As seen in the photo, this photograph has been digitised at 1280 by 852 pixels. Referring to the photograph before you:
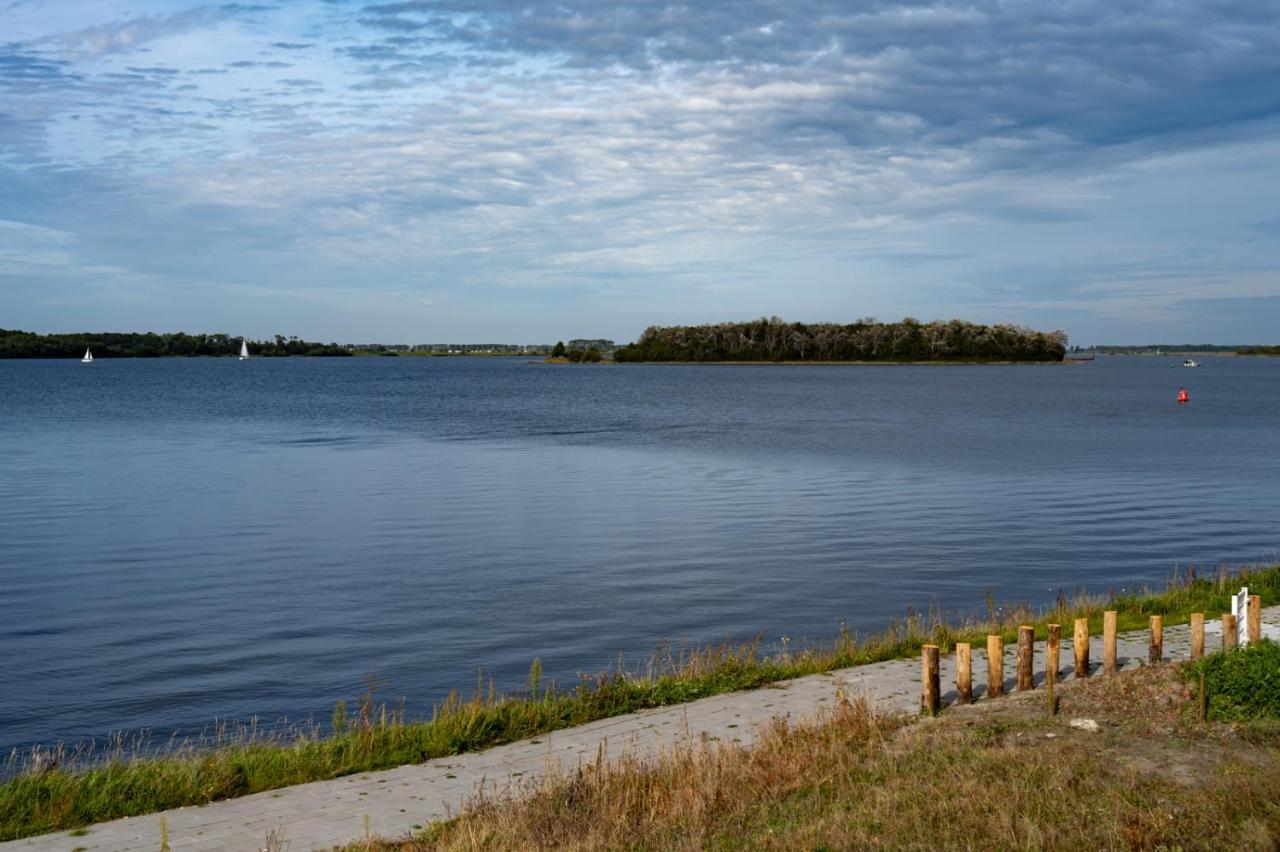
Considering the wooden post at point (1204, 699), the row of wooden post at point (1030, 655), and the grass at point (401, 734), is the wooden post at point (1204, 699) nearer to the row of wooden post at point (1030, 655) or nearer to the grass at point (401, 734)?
the row of wooden post at point (1030, 655)

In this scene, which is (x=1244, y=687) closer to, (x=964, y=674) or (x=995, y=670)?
(x=995, y=670)

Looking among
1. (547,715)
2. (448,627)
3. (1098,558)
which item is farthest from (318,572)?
(1098,558)

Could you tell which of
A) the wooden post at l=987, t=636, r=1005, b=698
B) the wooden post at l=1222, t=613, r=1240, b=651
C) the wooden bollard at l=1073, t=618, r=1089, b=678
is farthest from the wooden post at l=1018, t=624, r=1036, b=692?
the wooden post at l=1222, t=613, r=1240, b=651

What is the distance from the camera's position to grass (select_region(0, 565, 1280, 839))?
1089 centimetres

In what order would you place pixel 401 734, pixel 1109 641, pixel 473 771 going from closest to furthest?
pixel 473 771 → pixel 401 734 → pixel 1109 641

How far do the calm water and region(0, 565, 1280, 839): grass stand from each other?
1696 mm

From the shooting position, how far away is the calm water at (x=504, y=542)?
18.4m

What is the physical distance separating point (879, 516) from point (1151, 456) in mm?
25544

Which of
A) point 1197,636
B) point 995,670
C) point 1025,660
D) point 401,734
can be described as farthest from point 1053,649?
point 401,734

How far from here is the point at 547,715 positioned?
13.8 metres

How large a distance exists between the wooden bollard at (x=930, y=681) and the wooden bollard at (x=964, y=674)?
0.40 metres

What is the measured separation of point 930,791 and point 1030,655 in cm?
437

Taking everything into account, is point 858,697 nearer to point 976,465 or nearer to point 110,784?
point 110,784

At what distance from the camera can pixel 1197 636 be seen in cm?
1416
